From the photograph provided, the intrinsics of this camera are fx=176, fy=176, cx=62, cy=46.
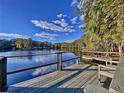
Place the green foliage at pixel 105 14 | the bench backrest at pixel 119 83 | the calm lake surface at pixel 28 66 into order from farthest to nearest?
the calm lake surface at pixel 28 66, the green foliage at pixel 105 14, the bench backrest at pixel 119 83

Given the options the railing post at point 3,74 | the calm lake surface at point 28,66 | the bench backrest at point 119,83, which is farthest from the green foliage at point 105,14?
the calm lake surface at point 28,66

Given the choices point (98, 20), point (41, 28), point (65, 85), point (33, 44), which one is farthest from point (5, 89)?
point (41, 28)

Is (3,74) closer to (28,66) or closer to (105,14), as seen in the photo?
(105,14)

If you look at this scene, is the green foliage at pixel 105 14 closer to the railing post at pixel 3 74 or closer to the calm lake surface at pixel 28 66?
the railing post at pixel 3 74

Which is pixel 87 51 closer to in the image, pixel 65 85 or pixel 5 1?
pixel 65 85

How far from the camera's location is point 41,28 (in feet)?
218

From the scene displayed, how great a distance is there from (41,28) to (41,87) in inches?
2487

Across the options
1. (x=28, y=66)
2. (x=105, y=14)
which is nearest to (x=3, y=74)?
(x=105, y=14)

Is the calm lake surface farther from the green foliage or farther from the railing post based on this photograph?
the green foliage

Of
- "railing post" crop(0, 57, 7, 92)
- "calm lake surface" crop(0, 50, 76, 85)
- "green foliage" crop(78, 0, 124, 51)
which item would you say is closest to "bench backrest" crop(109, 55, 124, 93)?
"railing post" crop(0, 57, 7, 92)

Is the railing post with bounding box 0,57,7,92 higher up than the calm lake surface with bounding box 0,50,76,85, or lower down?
higher up

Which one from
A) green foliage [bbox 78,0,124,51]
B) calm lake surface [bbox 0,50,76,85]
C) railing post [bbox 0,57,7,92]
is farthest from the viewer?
calm lake surface [bbox 0,50,76,85]

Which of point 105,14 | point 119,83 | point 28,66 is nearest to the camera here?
point 119,83

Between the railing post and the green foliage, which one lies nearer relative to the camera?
the railing post
